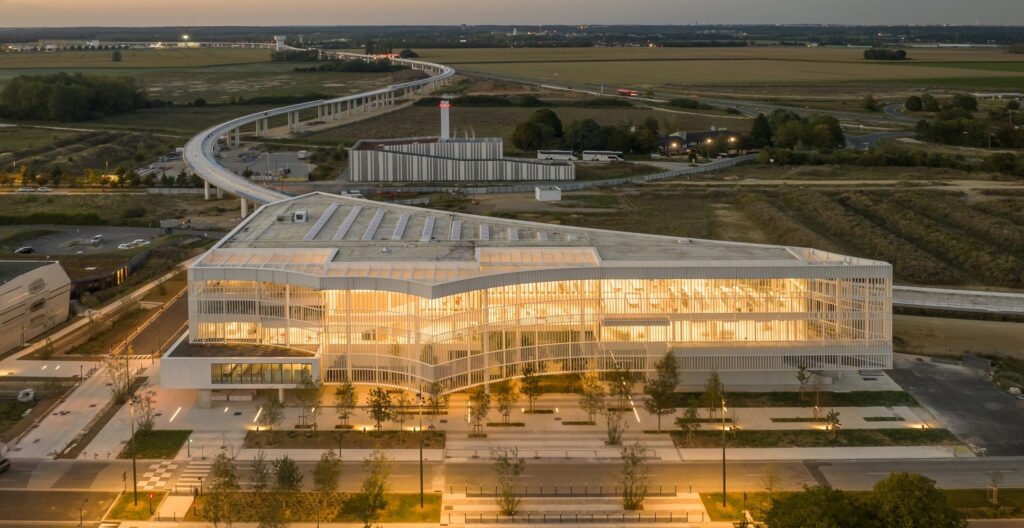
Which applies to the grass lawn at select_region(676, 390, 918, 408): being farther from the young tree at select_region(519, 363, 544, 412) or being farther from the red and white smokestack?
the red and white smokestack

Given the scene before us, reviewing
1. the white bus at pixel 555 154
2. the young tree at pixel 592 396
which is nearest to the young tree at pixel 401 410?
the young tree at pixel 592 396

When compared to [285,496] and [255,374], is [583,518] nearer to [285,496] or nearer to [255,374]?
[285,496]

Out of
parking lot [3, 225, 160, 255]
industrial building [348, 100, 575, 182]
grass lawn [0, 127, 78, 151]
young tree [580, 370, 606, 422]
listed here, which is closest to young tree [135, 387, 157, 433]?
young tree [580, 370, 606, 422]

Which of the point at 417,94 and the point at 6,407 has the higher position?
the point at 417,94

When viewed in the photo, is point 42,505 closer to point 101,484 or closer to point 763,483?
point 101,484

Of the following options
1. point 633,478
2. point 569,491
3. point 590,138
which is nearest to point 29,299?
point 569,491

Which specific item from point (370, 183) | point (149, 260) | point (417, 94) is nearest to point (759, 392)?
point (149, 260)
